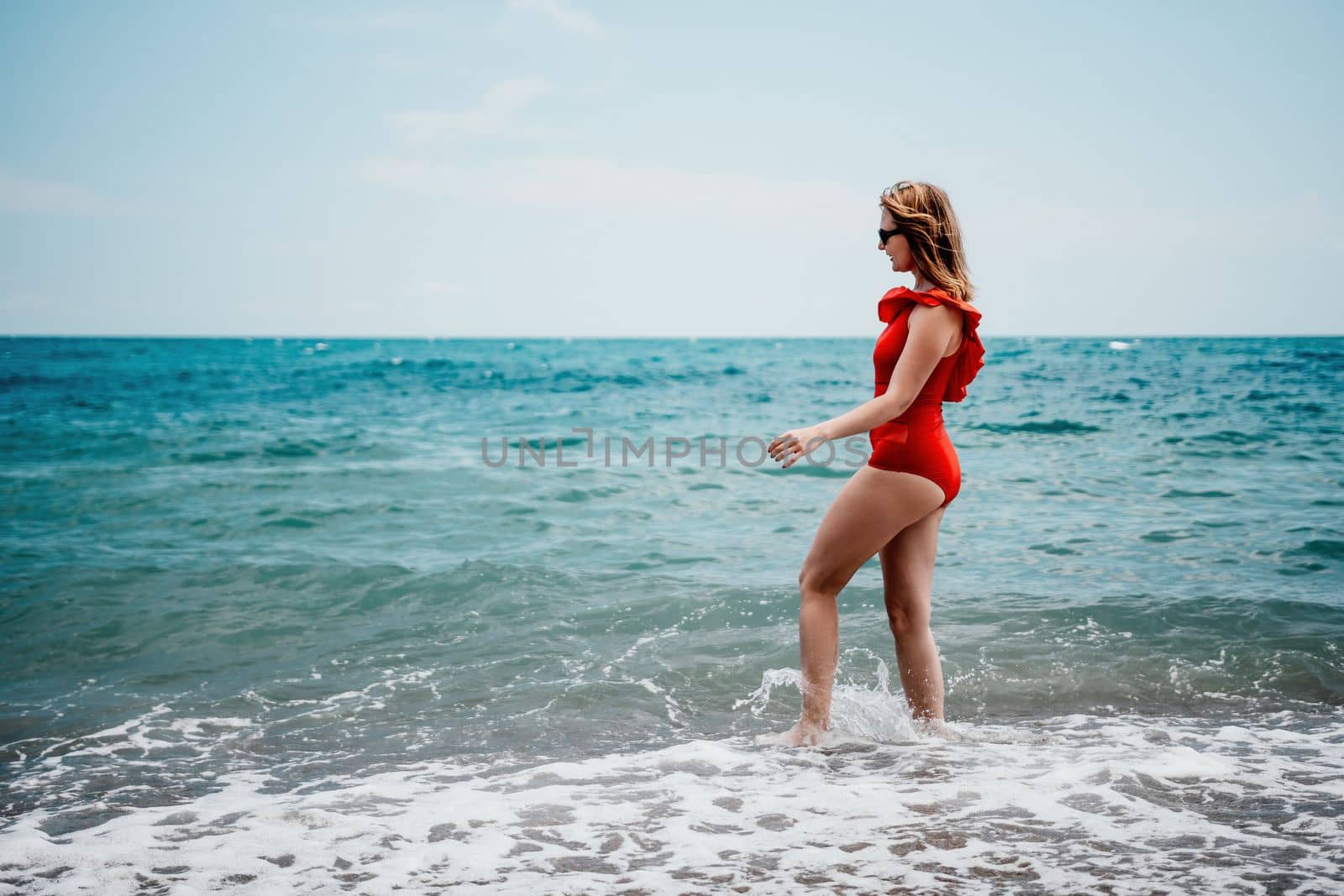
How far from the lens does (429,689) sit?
5148mm

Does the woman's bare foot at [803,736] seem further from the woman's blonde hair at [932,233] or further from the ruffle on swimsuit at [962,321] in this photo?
the woman's blonde hair at [932,233]

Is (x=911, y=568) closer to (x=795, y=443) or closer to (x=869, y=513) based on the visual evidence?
(x=869, y=513)

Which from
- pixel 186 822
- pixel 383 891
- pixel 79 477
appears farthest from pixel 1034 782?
pixel 79 477

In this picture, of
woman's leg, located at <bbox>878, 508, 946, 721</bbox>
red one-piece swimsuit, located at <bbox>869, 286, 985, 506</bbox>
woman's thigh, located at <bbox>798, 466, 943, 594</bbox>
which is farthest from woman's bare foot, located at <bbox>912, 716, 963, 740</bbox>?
red one-piece swimsuit, located at <bbox>869, 286, 985, 506</bbox>

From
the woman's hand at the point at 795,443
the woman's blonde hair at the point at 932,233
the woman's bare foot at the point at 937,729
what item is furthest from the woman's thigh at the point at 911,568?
the woman's blonde hair at the point at 932,233

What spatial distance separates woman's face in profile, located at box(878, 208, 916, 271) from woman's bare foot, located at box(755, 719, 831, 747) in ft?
6.48

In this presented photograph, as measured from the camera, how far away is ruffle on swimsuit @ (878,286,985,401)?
3.52m

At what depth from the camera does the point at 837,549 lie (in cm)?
381

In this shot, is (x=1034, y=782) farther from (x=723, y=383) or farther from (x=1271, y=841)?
(x=723, y=383)

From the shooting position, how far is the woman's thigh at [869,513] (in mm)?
3676

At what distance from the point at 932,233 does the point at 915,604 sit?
4.95ft

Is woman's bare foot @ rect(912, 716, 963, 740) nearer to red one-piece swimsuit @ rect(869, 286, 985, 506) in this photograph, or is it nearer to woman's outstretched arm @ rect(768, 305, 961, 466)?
red one-piece swimsuit @ rect(869, 286, 985, 506)

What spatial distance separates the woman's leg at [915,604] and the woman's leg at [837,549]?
0.40 ft

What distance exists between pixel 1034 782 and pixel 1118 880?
787 mm
